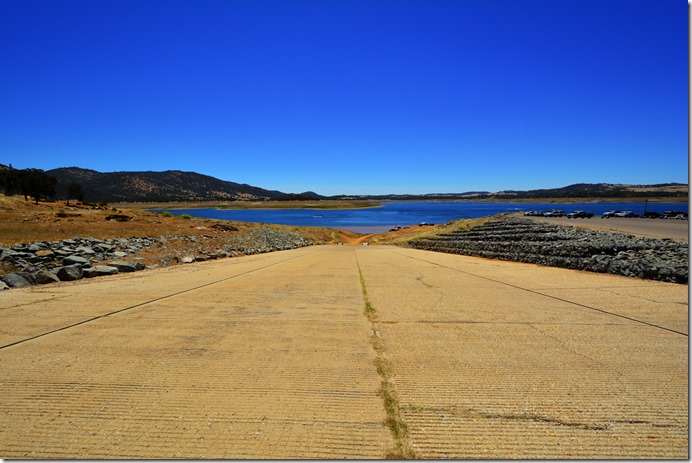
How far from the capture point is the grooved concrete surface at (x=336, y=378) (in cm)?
281

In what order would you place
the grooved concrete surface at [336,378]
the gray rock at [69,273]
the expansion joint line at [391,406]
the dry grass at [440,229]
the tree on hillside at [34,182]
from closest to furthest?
the expansion joint line at [391,406] → the grooved concrete surface at [336,378] → the gray rock at [69,273] → the dry grass at [440,229] → the tree on hillside at [34,182]

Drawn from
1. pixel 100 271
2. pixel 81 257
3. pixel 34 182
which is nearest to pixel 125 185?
pixel 34 182

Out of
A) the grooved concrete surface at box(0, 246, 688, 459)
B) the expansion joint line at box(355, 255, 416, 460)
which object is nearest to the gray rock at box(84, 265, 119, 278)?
the grooved concrete surface at box(0, 246, 688, 459)

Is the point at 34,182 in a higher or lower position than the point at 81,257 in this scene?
higher

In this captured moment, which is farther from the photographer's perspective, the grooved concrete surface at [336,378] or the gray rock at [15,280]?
the gray rock at [15,280]

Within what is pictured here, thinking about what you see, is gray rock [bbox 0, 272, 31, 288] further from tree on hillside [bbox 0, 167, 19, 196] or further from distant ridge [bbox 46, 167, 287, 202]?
distant ridge [bbox 46, 167, 287, 202]

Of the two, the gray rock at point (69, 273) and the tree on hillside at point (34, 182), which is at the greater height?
the tree on hillside at point (34, 182)

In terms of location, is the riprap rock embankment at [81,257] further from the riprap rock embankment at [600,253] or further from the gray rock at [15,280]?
the riprap rock embankment at [600,253]

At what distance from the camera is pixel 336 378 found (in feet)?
12.6

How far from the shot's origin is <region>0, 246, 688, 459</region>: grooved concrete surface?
2.81m

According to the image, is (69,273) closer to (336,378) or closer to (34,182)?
(336,378)

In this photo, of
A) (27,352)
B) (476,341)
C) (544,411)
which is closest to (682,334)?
(476,341)

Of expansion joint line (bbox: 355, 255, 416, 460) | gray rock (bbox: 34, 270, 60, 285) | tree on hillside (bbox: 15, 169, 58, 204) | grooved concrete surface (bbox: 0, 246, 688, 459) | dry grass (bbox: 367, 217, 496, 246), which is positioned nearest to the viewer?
expansion joint line (bbox: 355, 255, 416, 460)

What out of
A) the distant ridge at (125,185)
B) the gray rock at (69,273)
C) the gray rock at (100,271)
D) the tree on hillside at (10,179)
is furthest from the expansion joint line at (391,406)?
the distant ridge at (125,185)
